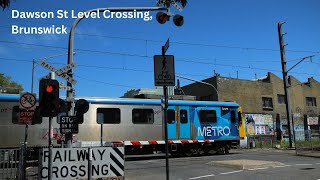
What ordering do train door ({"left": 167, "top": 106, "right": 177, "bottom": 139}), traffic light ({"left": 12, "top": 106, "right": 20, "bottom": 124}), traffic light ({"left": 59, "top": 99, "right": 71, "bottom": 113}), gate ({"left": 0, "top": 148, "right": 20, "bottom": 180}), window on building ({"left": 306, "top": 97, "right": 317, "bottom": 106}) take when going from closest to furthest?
traffic light ({"left": 59, "top": 99, "right": 71, "bottom": 113}) → gate ({"left": 0, "top": 148, "right": 20, "bottom": 180}) → traffic light ({"left": 12, "top": 106, "right": 20, "bottom": 124}) → train door ({"left": 167, "top": 106, "right": 177, "bottom": 139}) → window on building ({"left": 306, "top": 97, "right": 317, "bottom": 106})

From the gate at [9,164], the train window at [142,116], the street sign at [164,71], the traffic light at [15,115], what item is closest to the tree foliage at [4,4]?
the street sign at [164,71]

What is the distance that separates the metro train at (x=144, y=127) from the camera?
19875mm

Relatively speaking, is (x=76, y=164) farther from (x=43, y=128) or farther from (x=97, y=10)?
(x=43, y=128)

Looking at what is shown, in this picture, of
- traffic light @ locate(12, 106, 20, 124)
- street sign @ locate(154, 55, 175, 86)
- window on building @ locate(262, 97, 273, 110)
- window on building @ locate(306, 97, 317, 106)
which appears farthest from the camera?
window on building @ locate(306, 97, 317, 106)

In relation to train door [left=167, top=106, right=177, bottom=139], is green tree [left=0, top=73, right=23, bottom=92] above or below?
above

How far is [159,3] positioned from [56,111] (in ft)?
13.1

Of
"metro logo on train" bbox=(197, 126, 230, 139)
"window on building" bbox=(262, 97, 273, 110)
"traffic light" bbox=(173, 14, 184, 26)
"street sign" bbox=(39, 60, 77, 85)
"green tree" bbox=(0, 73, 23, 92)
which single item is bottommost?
"metro logo on train" bbox=(197, 126, 230, 139)

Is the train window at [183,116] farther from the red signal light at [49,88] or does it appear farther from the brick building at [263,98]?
the brick building at [263,98]

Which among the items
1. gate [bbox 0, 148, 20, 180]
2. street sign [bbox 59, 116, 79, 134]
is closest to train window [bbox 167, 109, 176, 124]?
street sign [bbox 59, 116, 79, 134]

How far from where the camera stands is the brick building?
47.8 meters

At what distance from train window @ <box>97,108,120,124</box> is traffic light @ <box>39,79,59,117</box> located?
36.3ft

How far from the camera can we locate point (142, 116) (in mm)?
22953

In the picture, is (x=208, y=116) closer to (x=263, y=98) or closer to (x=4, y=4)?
(x=4, y=4)

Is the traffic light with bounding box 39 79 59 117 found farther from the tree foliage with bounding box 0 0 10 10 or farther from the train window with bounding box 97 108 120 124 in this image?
the train window with bounding box 97 108 120 124
